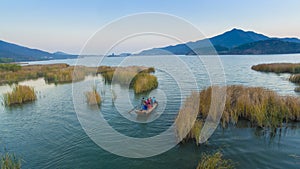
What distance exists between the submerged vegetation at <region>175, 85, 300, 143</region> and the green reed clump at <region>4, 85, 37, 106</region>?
56.6 feet

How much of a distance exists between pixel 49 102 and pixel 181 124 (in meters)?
16.3

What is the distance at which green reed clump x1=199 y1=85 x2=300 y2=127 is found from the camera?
547 inches

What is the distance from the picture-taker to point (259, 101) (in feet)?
52.2

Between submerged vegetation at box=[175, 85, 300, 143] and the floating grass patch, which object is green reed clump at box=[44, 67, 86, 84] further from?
submerged vegetation at box=[175, 85, 300, 143]

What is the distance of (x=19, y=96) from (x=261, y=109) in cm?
2249

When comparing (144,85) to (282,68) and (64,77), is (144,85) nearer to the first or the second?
(64,77)

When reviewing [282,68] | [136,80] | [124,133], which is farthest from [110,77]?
[282,68]

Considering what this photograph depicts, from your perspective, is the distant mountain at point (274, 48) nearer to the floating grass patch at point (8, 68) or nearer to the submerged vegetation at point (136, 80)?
the submerged vegetation at point (136, 80)

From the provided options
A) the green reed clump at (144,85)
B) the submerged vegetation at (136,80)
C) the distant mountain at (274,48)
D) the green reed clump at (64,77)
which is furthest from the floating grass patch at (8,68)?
the distant mountain at (274,48)

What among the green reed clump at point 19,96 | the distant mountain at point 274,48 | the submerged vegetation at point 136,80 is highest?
the distant mountain at point 274,48

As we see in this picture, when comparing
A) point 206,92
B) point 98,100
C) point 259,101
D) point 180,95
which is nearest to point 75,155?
point 98,100

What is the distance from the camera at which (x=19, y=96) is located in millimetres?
22109

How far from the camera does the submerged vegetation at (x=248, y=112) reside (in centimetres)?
1245

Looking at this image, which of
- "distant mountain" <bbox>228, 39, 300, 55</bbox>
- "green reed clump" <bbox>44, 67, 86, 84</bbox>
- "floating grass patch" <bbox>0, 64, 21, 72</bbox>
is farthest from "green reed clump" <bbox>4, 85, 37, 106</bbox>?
"distant mountain" <bbox>228, 39, 300, 55</bbox>
